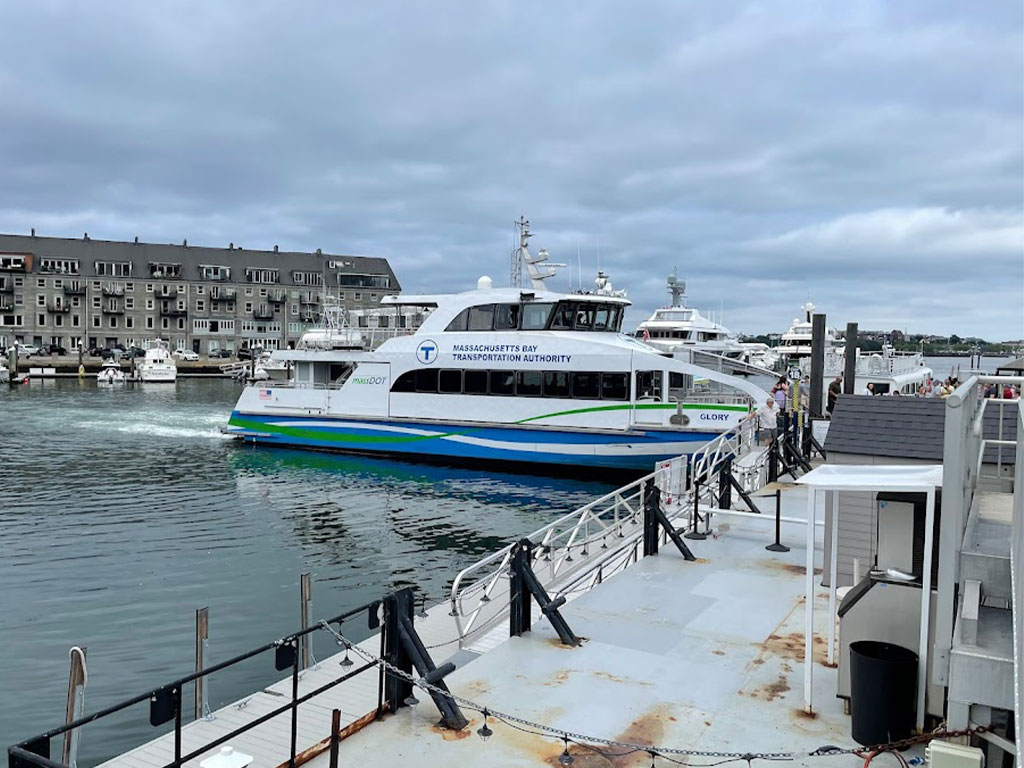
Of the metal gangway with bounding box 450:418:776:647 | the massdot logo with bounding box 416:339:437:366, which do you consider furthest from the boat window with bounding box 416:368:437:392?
the metal gangway with bounding box 450:418:776:647

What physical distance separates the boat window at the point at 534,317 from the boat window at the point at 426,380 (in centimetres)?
341

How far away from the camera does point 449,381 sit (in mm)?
26172

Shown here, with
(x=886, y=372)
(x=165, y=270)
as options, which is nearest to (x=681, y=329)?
(x=886, y=372)

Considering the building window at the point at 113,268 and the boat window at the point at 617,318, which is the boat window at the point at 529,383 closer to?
the boat window at the point at 617,318

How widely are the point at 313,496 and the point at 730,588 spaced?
14.6 metres

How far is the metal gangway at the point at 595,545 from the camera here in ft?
27.6

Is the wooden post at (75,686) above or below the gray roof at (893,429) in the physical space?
below

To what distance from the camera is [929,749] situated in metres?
4.72

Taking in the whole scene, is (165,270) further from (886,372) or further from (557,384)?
(886,372)

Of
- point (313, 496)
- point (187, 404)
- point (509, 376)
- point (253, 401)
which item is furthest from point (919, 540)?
point (187, 404)

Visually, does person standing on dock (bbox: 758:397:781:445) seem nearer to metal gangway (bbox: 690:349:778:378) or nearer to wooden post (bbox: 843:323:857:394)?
metal gangway (bbox: 690:349:778:378)

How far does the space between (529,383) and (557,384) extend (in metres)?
0.92

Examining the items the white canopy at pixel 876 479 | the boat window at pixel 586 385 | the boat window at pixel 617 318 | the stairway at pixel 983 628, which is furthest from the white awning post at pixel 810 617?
the boat window at pixel 617 318

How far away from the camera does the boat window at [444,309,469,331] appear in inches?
1029
